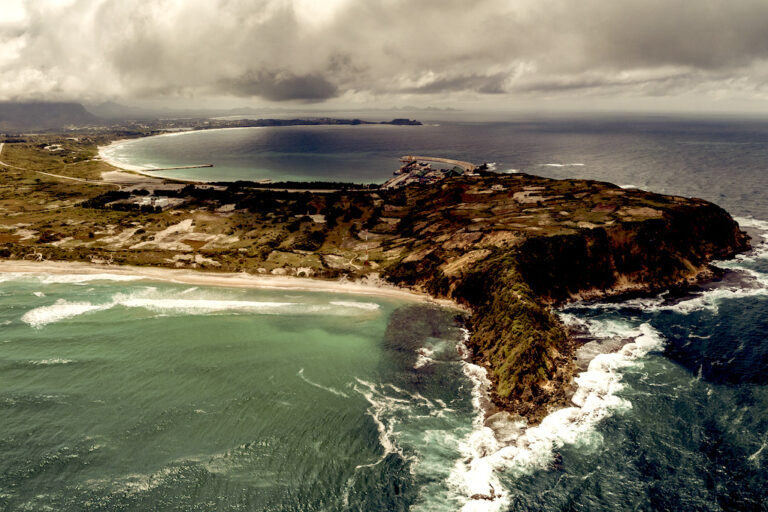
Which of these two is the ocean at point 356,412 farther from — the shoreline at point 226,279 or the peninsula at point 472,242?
the shoreline at point 226,279

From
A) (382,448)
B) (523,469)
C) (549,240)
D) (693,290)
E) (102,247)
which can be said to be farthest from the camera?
(102,247)

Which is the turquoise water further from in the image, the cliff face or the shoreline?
the cliff face

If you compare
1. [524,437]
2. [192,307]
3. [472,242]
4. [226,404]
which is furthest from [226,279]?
[524,437]

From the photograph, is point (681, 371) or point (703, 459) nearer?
point (703, 459)

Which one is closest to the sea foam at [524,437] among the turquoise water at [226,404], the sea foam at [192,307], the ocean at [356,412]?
the ocean at [356,412]

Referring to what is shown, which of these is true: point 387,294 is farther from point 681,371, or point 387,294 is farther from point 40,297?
point 40,297

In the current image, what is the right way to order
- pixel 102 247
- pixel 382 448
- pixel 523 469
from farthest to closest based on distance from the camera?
pixel 102 247 → pixel 382 448 → pixel 523 469

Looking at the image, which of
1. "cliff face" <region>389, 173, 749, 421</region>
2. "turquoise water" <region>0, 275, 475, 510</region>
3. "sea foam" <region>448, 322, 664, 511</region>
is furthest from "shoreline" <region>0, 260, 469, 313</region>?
"sea foam" <region>448, 322, 664, 511</region>

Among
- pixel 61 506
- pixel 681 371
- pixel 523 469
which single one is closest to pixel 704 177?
pixel 681 371
